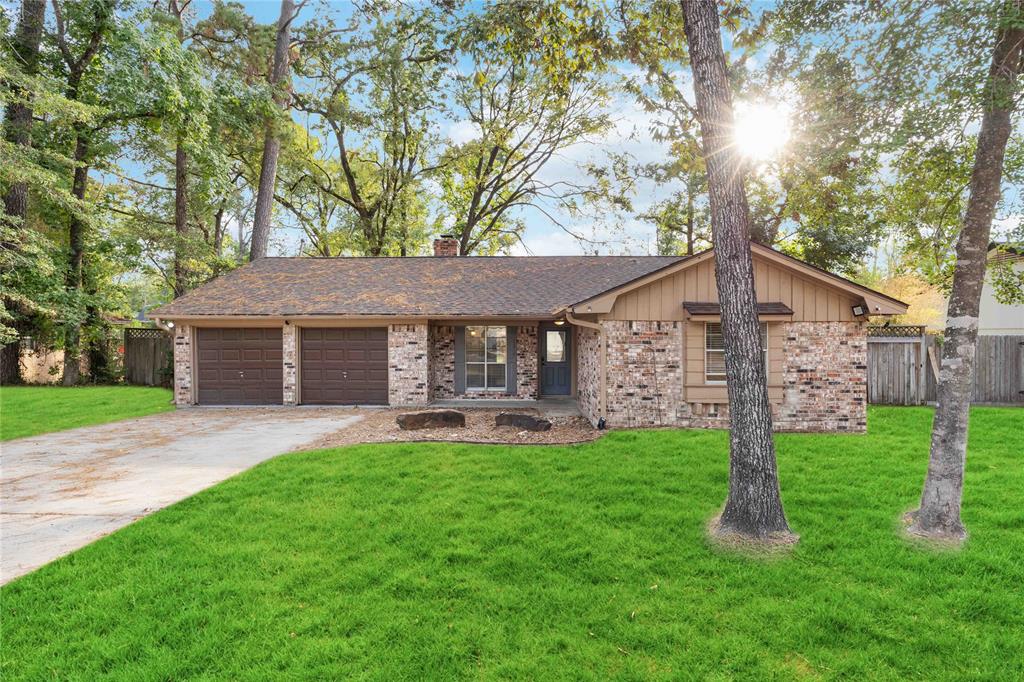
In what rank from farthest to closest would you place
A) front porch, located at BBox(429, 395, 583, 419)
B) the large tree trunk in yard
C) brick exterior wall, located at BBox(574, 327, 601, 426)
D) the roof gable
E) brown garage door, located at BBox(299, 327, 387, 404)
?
brown garage door, located at BBox(299, 327, 387, 404) → front porch, located at BBox(429, 395, 583, 419) → brick exterior wall, located at BBox(574, 327, 601, 426) → the roof gable → the large tree trunk in yard

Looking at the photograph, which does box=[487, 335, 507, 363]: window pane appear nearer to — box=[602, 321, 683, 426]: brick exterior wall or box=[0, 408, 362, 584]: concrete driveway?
box=[0, 408, 362, 584]: concrete driveway

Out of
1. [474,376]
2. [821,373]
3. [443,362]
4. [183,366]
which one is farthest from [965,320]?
[183,366]

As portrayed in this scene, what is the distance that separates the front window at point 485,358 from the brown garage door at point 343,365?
7.82ft

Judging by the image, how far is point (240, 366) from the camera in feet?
44.2

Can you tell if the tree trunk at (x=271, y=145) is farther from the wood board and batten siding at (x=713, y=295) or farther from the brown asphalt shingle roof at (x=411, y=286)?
the wood board and batten siding at (x=713, y=295)

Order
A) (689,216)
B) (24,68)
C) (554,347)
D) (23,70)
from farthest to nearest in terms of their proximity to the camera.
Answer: (689,216) → (24,68) → (23,70) → (554,347)

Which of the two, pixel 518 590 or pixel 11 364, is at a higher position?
pixel 11 364

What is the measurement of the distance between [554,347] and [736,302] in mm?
9762

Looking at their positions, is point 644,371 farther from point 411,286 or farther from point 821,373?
point 411,286

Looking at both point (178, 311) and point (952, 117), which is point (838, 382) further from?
point (178, 311)

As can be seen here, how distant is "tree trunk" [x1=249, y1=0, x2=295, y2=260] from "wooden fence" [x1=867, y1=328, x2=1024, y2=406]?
20.4 m

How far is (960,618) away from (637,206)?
73.1ft

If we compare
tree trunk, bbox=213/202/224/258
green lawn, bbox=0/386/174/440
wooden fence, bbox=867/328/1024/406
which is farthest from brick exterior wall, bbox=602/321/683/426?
tree trunk, bbox=213/202/224/258

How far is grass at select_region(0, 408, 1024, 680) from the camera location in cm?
294
